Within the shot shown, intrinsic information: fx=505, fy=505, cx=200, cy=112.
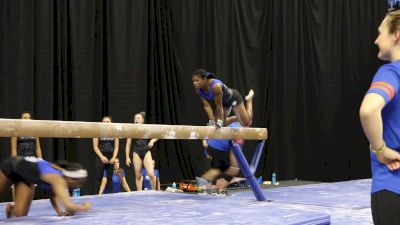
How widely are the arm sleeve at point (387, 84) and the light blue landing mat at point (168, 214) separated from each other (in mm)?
1741

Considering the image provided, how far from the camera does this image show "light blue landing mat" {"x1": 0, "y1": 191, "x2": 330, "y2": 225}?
10.4ft

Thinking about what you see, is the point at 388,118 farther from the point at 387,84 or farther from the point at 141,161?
the point at 141,161

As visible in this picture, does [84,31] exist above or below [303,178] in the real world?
above

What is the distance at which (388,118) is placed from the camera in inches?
65.7

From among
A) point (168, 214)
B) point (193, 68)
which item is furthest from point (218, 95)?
point (193, 68)

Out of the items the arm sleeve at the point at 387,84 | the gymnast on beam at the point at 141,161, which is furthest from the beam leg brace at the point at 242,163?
the arm sleeve at the point at 387,84

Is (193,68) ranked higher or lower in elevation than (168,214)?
higher

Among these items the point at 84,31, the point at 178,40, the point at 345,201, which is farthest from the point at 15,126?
the point at 178,40

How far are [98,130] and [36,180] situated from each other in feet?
1.83

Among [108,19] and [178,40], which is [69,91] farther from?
[178,40]

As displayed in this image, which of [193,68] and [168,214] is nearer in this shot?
[168,214]

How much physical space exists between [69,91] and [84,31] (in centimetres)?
91

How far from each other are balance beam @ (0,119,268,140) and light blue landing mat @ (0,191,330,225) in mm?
548

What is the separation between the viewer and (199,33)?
28.7 ft
